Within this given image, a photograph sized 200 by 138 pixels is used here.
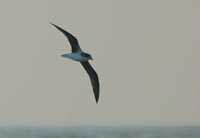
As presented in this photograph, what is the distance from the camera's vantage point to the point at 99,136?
73.5m

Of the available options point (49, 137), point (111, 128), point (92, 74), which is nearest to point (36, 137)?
point (49, 137)

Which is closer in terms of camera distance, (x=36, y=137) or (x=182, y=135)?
(x=36, y=137)

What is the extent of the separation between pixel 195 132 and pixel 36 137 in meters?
13.7

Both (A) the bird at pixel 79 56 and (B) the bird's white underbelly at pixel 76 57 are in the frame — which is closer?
(A) the bird at pixel 79 56

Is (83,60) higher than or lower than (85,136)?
lower

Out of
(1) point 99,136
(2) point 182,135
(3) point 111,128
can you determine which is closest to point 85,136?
(1) point 99,136

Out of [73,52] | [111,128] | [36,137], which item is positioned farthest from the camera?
[111,128]

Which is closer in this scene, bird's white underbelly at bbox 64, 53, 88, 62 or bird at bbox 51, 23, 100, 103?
bird at bbox 51, 23, 100, 103

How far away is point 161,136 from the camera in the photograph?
246 feet

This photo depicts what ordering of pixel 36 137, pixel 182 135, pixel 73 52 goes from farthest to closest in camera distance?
1. pixel 182 135
2. pixel 36 137
3. pixel 73 52

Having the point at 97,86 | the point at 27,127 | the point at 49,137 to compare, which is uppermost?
the point at 27,127

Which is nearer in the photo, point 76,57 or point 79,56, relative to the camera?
point 76,57

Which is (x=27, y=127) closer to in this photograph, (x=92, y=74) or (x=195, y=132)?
(x=195, y=132)

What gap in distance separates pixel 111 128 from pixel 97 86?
50.2 meters
